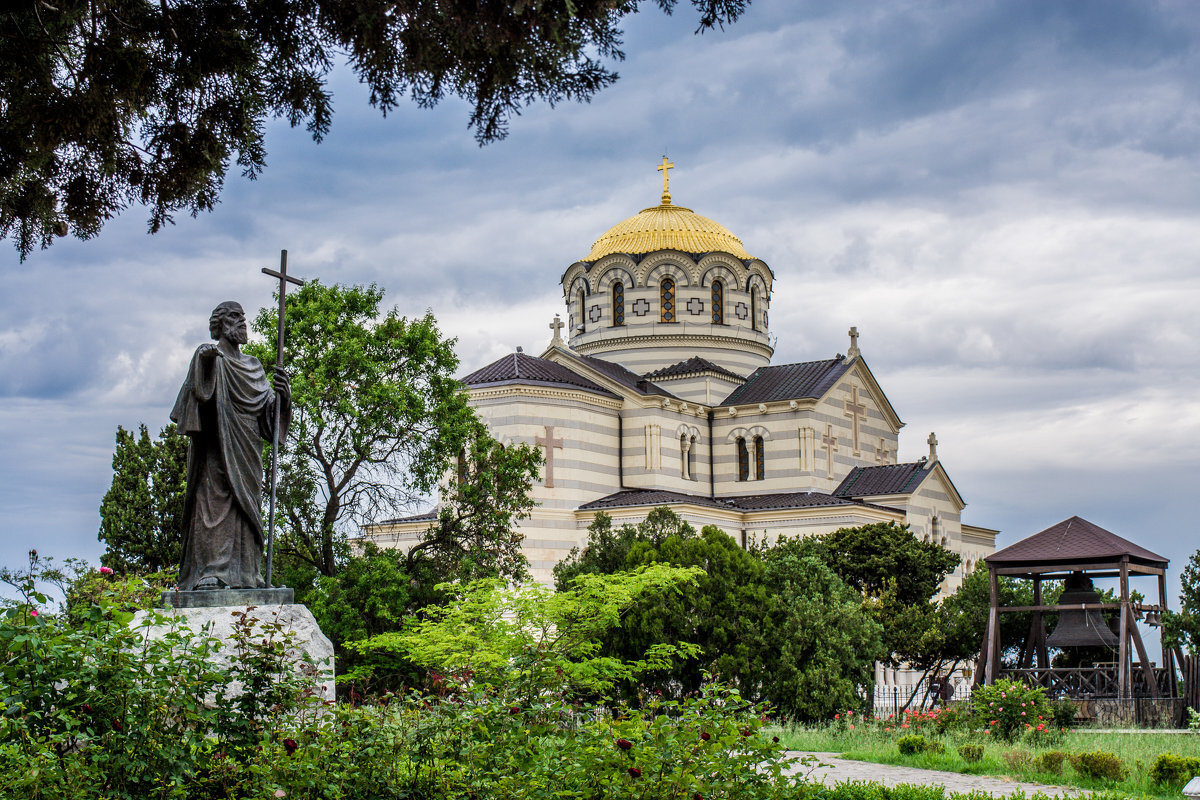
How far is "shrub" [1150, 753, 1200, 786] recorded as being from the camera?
14.6 m

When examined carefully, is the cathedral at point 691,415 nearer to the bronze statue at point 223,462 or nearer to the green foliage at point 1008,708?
the green foliage at point 1008,708

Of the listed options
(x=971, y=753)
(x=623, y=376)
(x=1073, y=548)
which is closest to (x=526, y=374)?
(x=623, y=376)

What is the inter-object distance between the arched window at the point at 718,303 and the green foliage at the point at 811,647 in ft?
68.8

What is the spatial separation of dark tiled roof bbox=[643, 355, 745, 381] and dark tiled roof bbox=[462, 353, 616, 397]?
12.6ft

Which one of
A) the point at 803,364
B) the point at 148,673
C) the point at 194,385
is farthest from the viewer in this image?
the point at 803,364

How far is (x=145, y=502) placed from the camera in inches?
1171

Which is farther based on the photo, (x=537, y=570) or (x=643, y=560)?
(x=537, y=570)

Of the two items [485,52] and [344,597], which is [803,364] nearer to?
Answer: [344,597]

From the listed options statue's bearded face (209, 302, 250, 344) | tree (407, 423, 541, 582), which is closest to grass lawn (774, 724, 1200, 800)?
tree (407, 423, 541, 582)

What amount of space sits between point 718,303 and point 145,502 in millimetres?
23154

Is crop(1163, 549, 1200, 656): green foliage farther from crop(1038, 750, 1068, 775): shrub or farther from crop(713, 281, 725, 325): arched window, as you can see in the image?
crop(713, 281, 725, 325): arched window

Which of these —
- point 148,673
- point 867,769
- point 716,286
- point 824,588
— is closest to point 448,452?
point 824,588

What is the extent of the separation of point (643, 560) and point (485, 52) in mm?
16538

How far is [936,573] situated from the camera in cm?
3700
